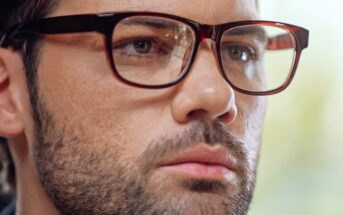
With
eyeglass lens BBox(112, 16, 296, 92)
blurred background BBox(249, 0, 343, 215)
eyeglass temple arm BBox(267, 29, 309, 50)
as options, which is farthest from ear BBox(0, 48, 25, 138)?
blurred background BBox(249, 0, 343, 215)

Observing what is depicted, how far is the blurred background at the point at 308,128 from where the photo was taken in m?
1.79

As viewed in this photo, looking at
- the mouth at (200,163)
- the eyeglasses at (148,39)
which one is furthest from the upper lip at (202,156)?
the eyeglasses at (148,39)

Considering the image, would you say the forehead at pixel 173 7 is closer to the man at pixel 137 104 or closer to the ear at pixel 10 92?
the man at pixel 137 104

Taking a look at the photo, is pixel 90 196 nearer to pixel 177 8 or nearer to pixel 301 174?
pixel 177 8

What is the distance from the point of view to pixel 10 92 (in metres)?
1.16

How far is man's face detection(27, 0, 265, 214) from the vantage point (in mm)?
980

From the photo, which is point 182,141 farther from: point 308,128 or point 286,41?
point 308,128

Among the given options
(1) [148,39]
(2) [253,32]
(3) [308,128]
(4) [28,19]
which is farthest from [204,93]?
(3) [308,128]

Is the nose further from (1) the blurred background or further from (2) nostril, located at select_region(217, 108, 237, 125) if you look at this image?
(1) the blurred background

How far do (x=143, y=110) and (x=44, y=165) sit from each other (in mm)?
245

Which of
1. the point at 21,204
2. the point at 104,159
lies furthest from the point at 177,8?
the point at 21,204

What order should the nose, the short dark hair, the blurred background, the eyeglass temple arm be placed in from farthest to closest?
the blurred background → the eyeglass temple arm → the short dark hair → the nose

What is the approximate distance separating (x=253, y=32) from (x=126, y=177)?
412mm

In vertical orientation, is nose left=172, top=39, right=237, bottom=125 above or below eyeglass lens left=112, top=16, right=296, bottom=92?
below
